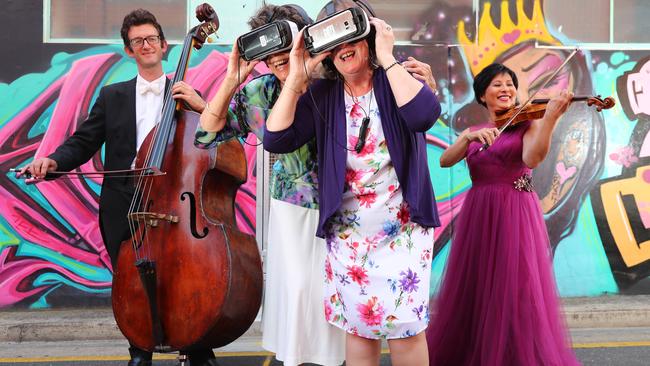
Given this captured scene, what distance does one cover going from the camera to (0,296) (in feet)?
18.5

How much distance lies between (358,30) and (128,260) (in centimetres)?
148

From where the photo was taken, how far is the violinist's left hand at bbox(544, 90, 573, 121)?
3123mm

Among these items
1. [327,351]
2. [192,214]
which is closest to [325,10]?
[192,214]

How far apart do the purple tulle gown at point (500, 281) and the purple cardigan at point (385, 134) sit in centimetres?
107

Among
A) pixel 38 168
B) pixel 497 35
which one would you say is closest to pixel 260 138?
pixel 38 168

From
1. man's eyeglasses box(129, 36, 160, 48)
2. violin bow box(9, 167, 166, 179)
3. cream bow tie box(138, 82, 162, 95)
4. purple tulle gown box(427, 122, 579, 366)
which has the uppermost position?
man's eyeglasses box(129, 36, 160, 48)

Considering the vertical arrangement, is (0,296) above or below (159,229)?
below

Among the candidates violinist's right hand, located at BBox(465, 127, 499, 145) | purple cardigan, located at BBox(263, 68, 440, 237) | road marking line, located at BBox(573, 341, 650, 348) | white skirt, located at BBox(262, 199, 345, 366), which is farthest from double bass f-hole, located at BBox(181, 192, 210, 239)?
road marking line, located at BBox(573, 341, 650, 348)

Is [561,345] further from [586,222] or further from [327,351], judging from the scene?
[586,222]

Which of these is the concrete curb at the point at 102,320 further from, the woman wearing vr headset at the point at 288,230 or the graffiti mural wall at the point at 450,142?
the woman wearing vr headset at the point at 288,230

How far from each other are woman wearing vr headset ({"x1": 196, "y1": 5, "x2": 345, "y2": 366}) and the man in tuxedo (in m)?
0.76

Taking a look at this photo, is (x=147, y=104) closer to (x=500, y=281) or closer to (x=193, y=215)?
(x=193, y=215)

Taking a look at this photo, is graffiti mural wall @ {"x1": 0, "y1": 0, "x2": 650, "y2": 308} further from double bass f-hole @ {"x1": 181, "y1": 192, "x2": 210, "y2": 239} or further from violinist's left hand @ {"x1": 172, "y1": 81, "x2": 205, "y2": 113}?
double bass f-hole @ {"x1": 181, "y1": 192, "x2": 210, "y2": 239}

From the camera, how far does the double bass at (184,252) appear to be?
2859 mm
